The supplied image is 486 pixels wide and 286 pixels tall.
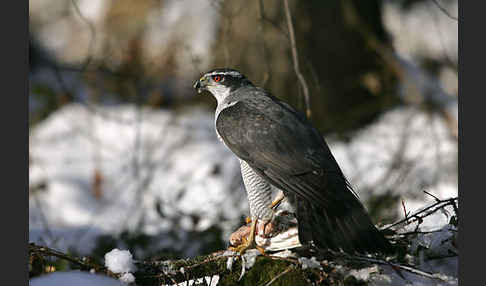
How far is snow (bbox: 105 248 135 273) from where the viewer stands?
84.1 inches

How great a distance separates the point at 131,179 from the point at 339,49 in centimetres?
322

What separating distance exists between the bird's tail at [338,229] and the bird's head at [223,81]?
882mm

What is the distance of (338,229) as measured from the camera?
204 cm

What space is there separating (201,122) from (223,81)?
415 cm

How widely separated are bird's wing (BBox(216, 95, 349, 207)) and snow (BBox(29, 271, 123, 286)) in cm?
80

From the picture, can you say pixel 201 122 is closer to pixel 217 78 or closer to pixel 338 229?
pixel 217 78

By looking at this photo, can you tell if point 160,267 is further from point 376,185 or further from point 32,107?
point 32,107

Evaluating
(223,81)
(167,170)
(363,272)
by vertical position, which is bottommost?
(363,272)

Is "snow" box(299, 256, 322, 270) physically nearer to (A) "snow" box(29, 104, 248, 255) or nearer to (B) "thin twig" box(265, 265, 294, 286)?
(B) "thin twig" box(265, 265, 294, 286)

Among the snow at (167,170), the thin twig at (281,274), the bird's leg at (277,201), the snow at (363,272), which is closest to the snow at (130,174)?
the snow at (167,170)

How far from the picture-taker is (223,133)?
7.75ft

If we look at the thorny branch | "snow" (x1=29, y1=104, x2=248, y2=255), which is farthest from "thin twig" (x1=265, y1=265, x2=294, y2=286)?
"snow" (x1=29, y1=104, x2=248, y2=255)

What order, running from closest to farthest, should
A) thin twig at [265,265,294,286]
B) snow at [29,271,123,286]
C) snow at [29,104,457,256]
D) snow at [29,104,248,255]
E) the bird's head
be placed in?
1. snow at [29,271,123,286]
2. thin twig at [265,265,294,286]
3. the bird's head
4. snow at [29,104,457,256]
5. snow at [29,104,248,255]

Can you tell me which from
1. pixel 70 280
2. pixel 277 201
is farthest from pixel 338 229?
pixel 70 280
